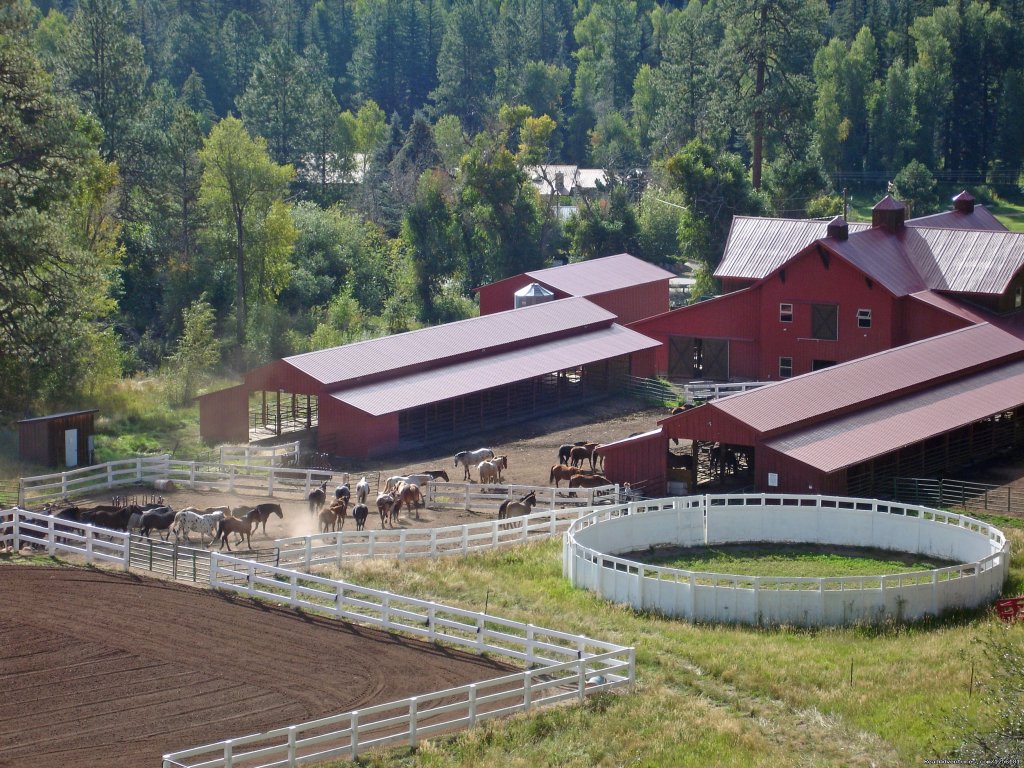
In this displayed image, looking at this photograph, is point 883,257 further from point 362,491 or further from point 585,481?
point 362,491

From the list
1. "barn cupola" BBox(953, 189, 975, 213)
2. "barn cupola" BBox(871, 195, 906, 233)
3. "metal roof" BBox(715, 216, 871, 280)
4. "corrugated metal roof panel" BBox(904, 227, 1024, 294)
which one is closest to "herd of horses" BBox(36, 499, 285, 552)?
"corrugated metal roof panel" BBox(904, 227, 1024, 294)

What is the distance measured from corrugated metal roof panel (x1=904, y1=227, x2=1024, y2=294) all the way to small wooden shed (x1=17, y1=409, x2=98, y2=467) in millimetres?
32034

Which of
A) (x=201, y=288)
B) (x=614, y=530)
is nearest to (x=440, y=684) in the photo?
(x=614, y=530)

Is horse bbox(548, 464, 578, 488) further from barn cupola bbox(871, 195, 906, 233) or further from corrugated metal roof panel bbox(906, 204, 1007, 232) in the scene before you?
corrugated metal roof panel bbox(906, 204, 1007, 232)

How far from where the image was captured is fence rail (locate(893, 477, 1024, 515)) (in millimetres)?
43531

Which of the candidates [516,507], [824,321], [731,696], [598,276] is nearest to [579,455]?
[516,507]

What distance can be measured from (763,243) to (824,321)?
29.0ft

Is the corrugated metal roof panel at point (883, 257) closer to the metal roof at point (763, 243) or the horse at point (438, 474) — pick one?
the metal roof at point (763, 243)

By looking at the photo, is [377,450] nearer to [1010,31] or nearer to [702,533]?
[702,533]

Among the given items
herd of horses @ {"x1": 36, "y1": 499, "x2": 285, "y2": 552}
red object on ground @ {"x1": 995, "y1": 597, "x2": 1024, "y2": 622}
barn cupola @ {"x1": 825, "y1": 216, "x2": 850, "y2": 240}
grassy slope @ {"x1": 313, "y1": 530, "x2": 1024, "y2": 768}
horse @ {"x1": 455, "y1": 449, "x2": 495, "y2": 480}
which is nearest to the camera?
grassy slope @ {"x1": 313, "y1": 530, "x2": 1024, "y2": 768}

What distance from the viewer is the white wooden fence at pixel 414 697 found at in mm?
24109

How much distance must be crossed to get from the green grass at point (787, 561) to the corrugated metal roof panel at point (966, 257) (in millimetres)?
23883

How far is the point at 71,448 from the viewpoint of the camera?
4784 cm

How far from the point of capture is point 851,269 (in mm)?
59594
